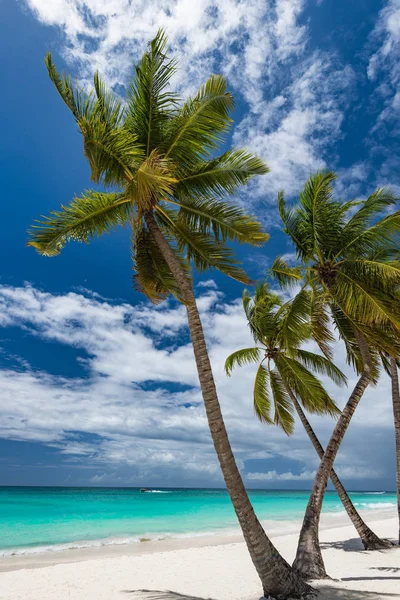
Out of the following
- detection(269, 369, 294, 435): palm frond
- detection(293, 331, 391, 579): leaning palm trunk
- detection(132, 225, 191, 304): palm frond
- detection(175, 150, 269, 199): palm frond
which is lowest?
detection(293, 331, 391, 579): leaning palm trunk

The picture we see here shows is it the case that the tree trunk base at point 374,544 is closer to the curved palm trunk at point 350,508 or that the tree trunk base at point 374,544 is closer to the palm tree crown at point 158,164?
the curved palm trunk at point 350,508

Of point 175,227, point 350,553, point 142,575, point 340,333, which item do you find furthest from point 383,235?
point 142,575

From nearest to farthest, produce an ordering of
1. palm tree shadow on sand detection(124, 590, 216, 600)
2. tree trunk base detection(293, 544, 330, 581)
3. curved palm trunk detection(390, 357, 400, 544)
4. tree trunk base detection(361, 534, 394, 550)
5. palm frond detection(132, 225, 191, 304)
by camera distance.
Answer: palm tree shadow on sand detection(124, 590, 216, 600), tree trunk base detection(293, 544, 330, 581), palm frond detection(132, 225, 191, 304), tree trunk base detection(361, 534, 394, 550), curved palm trunk detection(390, 357, 400, 544)

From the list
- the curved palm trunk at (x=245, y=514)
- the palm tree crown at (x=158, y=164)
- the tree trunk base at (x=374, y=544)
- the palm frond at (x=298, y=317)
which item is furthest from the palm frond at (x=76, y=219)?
the tree trunk base at (x=374, y=544)

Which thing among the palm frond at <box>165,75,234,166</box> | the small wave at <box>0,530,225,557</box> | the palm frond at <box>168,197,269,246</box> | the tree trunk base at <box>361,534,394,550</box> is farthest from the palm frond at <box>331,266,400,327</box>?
the small wave at <box>0,530,225,557</box>

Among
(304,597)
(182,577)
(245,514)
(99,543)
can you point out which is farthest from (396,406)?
(99,543)

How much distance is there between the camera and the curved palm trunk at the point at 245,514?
20.6ft

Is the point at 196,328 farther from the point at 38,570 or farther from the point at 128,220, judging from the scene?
the point at 38,570

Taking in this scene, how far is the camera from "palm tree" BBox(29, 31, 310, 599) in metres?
7.10

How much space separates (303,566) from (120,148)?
8.30 m

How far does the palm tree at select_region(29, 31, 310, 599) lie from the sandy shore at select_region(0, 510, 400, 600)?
1836 mm

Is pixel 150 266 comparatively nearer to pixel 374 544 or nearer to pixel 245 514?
pixel 245 514

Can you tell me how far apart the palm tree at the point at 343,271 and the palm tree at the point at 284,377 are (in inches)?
56.4

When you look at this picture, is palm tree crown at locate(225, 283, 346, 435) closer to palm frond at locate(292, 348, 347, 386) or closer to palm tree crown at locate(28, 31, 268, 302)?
palm frond at locate(292, 348, 347, 386)
